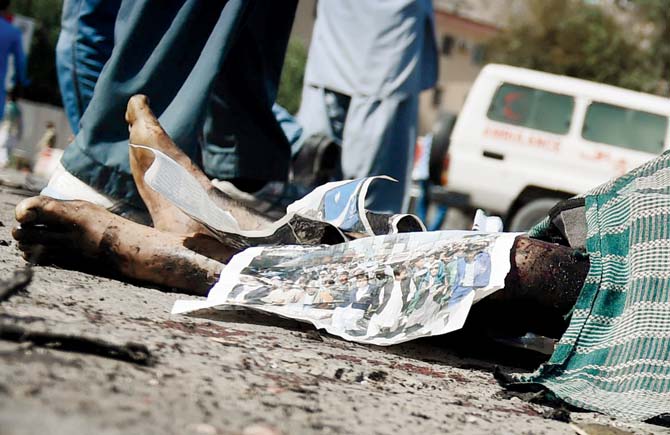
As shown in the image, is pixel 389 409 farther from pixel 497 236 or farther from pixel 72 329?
pixel 497 236

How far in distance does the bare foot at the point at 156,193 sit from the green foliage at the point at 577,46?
1174 inches

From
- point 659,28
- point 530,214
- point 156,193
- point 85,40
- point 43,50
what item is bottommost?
point 530,214

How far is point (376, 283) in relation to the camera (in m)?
2.14

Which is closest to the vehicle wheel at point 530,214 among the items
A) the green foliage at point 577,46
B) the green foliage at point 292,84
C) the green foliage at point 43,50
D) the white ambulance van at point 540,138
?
the white ambulance van at point 540,138

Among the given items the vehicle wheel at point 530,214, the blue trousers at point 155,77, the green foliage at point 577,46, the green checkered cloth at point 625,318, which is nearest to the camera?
the green checkered cloth at point 625,318

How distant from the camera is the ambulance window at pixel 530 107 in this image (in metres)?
10.2

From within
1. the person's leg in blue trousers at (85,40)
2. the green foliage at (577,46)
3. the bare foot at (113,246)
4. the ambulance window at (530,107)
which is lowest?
the bare foot at (113,246)

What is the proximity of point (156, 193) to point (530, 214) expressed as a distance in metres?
7.73

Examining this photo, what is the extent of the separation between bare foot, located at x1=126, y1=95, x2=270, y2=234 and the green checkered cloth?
82 centimetres

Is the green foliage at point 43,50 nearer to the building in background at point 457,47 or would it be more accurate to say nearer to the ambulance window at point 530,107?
the building in background at point 457,47

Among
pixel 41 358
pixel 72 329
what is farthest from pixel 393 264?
pixel 41 358

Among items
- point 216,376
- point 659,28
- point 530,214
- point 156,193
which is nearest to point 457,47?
point 659,28

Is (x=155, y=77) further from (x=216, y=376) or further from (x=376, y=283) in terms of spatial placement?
(x=216, y=376)

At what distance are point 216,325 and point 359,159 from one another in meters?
2.65
